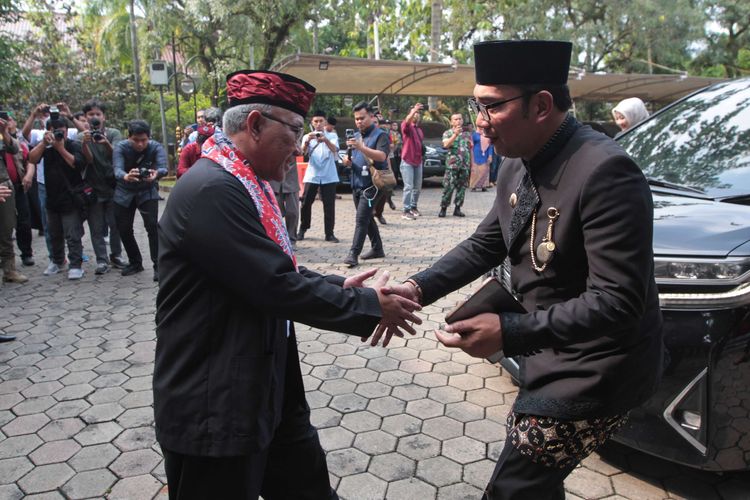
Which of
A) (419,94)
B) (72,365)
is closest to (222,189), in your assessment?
(72,365)

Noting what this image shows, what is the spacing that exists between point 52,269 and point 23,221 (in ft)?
3.24

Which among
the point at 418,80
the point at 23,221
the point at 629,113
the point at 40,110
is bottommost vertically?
the point at 23,221

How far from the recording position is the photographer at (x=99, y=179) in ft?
23.6

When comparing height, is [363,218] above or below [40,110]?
below

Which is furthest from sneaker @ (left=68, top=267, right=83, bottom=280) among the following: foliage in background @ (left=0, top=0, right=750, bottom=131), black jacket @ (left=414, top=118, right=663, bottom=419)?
foliage in background @ (left=0, top=0, right=750, bottom=131)

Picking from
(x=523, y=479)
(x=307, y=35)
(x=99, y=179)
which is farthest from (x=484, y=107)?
(x=307, y=35)

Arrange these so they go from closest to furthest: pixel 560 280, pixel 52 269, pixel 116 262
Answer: pixel 560 280, pixel 52 269, pixel 116 262

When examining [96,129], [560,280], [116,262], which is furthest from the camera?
[116,262]

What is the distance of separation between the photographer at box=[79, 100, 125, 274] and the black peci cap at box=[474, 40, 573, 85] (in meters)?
Answer: 6.30

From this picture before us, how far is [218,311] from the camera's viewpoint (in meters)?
1.84

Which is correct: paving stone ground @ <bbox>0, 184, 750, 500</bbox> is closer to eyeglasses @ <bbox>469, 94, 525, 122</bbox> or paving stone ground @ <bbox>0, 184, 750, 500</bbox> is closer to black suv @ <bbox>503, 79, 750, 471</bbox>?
black suv @ <bbox>503, 79, 750, 471</bbox>

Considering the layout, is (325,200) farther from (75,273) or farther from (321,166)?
(75,273)

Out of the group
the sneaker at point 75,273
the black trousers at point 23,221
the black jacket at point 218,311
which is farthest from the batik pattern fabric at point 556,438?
the black trousers at point 23,221

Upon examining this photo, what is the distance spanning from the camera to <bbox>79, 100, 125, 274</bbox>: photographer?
7184 mm
